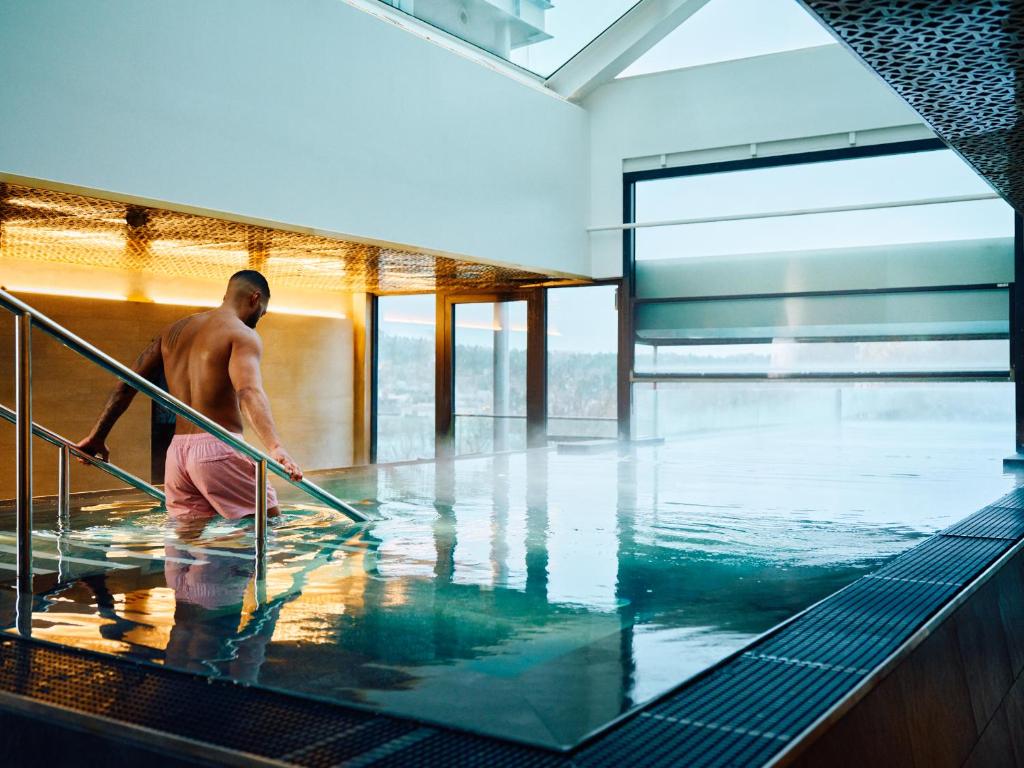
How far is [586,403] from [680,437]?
4.69ft

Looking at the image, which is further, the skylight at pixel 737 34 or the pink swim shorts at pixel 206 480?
the skylight at pixel 737 34

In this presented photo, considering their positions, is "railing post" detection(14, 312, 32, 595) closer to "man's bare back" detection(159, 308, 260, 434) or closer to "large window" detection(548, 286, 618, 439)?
"man's bare back" detection(159, 308, 260, 434)

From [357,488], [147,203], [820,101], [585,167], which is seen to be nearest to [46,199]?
[147,203]

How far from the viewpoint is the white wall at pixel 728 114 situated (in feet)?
33.8

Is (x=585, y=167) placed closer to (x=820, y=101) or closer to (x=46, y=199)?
(x=820, y=101)

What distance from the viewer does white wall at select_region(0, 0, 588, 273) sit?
19.7ft

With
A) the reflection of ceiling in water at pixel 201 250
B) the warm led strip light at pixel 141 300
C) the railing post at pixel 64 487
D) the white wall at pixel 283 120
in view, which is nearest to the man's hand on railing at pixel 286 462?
the railing post at pixel 64 487

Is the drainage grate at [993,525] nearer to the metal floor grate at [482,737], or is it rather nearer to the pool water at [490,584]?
the pool water at [490,584]

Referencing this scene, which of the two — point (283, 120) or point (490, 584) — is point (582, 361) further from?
point (490, 584)

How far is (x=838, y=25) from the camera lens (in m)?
2.90

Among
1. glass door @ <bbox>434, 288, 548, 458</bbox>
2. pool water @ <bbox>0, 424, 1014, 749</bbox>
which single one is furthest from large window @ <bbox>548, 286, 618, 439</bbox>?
pool water @ <bbox>0, 424, 1014, 749</bbox>

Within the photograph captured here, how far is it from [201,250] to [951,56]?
7144 millimetres

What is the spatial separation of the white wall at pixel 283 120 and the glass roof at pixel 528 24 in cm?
43

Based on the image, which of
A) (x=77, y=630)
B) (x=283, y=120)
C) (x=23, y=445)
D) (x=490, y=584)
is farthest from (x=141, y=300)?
(x=77, y=630)
